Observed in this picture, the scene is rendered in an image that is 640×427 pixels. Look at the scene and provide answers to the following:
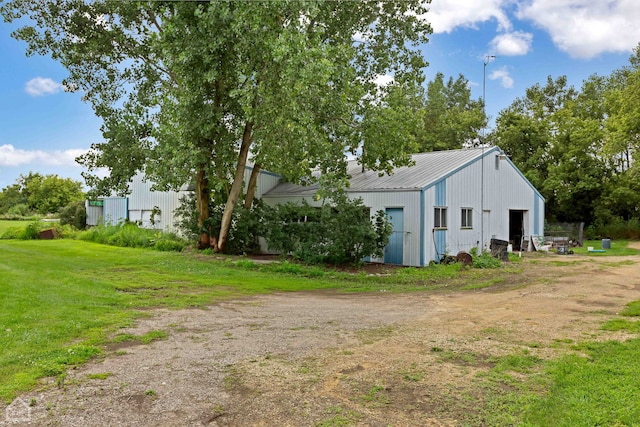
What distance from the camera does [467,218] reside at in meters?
18.7

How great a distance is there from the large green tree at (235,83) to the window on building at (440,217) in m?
2.10

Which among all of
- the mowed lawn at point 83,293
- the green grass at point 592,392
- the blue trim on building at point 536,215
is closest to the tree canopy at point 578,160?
the blue trim on building at point 536,215

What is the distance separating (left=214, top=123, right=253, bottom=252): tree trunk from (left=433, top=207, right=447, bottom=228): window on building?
7.18 meters

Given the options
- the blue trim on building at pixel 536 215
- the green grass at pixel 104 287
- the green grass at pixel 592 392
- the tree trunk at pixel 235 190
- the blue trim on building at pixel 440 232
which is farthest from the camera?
the blue trim on building at pixel 536 215

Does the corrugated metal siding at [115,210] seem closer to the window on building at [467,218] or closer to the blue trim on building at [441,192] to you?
the blue trim on building at [441,192]

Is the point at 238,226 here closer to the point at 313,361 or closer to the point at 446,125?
the point at 313,361

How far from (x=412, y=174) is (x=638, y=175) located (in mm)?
19724

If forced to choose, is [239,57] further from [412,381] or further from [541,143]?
[541,143]

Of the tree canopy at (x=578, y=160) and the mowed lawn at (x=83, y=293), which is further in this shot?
the tree canopy at (x=578, y=160)

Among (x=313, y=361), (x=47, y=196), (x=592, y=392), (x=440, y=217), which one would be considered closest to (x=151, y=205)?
(x=440, y=217)

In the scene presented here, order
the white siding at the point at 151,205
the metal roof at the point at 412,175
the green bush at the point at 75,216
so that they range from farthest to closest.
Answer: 1. the green bush at the point at 75,216
2. the white siding at the point at 151,205
3. the metal roof at the point at 412,175

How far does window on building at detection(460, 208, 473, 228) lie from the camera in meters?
18.5

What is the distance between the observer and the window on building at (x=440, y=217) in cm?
1686

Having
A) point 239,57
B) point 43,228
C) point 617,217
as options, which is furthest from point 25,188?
point 617,217
